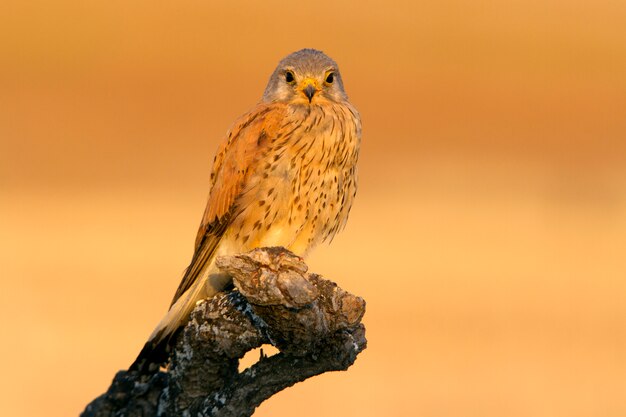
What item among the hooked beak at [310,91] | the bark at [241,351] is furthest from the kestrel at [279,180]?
the bark at [241,351]

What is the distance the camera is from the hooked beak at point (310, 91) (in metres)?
4.90

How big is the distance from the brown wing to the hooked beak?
18 centimetres

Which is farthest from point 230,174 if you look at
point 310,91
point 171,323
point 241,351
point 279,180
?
point 241,351

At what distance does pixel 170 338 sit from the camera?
375 centimetres

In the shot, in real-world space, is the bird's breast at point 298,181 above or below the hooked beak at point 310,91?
below

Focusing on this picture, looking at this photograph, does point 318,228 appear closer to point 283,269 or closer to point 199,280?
point 199,280

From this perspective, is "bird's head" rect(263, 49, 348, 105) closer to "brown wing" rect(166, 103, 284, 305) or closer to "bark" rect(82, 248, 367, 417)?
Answer: "brown wing" rect(166, 103, 284, 305)

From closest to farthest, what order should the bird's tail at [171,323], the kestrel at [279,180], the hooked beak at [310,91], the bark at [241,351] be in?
the bark at [241,351] → the bird's tail at [171,323] → the kestrel at [279,180] → the hooked beak at [310,91]

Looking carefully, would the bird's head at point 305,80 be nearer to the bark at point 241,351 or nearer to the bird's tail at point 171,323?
the bird's tail at point 171,323

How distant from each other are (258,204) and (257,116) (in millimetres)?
495

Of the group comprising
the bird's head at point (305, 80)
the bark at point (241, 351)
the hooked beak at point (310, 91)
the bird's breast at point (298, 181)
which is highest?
the bird's head at point (305, 80)

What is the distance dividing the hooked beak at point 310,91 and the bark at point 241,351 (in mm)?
1787

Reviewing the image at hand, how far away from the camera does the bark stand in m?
3.06

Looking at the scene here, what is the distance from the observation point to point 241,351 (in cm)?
323
